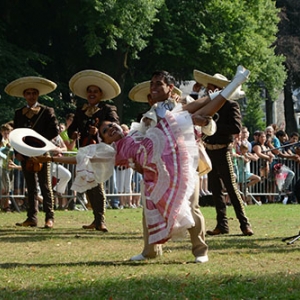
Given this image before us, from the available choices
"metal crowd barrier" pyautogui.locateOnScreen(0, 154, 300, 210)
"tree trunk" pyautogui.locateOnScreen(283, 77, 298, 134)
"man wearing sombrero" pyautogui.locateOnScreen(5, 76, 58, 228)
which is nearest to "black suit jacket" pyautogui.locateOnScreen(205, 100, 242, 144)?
"man wearing sombrero" pyautogui.locateOnScreen(5, 76, 58, 228)

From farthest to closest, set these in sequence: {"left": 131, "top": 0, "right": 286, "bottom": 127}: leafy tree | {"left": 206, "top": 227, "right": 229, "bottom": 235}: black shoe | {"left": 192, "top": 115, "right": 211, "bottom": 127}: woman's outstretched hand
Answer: {"left": 131, "top": 0, "right": 286, "bottom": 127}: leafy tree → {"left": 206, "top": 227, "right": 229, "bottom": 235}: black shoe → {"left": 192, "top": 115, "right": 211, "bottom": 127}: woman's outstretched hand

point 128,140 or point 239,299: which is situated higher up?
point 128,140

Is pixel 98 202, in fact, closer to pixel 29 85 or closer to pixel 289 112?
pixel 29 85

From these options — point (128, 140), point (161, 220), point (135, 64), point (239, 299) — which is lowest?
point (239, 299)

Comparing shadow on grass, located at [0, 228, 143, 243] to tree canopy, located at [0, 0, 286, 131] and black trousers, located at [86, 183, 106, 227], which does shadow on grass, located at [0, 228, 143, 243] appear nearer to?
black trousers, located at [86, 183, 106, 227]

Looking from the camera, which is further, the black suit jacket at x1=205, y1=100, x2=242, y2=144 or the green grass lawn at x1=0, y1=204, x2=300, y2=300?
the black suit jacket at x1=205, y1=100, x2=242, y2=144

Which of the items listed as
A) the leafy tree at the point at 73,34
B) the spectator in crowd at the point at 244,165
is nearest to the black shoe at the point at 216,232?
the spectator in crowd at the point at 244,165

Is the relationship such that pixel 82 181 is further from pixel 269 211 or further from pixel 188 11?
pixel 188 11

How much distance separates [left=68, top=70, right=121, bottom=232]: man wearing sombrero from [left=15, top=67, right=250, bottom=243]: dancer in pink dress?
3.32 meters

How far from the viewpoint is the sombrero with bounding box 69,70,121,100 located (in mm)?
12492

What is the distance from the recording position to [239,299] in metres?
6.93

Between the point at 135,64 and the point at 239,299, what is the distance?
28026 millimetres

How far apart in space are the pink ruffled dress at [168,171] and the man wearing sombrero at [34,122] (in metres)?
4.36

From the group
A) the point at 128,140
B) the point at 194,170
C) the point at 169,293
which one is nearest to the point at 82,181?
the point at 128,140
